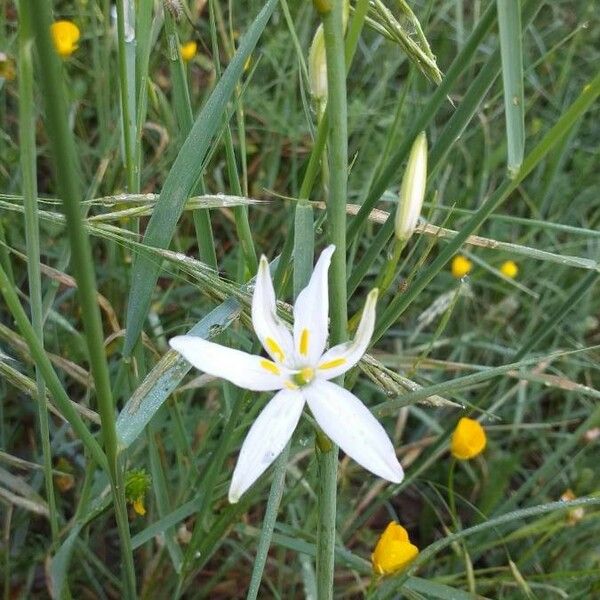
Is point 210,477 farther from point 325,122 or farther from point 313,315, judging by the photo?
point 325,122

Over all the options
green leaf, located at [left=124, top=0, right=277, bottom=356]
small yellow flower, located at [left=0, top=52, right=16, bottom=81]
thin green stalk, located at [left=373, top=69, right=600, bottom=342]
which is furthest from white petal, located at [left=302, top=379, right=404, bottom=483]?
small yellow flower, located at [left=0, top=52, right=16, bottom=81]

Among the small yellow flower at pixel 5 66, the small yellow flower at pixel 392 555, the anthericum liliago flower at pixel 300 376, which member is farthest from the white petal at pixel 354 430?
the small yellow flower at pixel 5 66

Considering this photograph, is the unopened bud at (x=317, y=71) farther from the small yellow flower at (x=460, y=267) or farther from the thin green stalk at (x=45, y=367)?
the small yellow flower at (x=460, y=267)

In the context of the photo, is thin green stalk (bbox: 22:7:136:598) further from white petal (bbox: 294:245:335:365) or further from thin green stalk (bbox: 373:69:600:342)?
thin green stalk (bbox: 373:69:600:342)

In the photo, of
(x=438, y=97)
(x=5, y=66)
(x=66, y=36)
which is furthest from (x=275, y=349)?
(x=66, y=36)

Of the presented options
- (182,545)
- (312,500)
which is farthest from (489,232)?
(182,545)

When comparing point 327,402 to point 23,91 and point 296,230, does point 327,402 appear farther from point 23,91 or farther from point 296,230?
point 23,91
